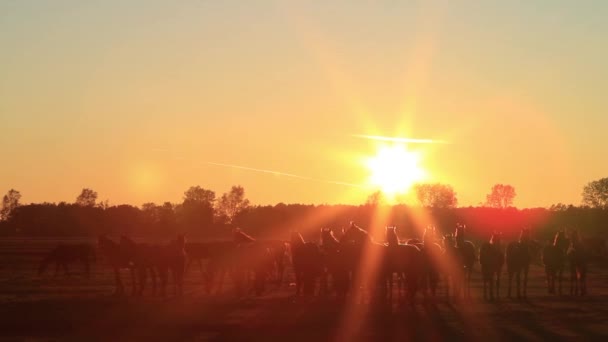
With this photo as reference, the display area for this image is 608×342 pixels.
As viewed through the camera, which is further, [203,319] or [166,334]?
[203,319]

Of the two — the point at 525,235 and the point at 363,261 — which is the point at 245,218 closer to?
the point at 525,235

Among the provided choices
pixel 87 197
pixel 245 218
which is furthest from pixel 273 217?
pixel 87 197

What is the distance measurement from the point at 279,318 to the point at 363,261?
5.27 m

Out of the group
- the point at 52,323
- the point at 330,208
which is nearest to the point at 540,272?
the point at 52,323

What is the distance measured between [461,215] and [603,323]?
4225 inches

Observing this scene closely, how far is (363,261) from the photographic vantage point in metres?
27.8

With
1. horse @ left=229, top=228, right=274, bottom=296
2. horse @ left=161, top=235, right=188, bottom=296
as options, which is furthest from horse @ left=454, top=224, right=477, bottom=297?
horse @ left=161, top=235, right=188, bottom=296

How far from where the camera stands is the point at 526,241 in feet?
105

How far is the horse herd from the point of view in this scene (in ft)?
89.9

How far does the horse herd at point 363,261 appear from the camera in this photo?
27.4 m

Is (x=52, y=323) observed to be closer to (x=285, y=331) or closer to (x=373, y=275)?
(x=285, y=331)

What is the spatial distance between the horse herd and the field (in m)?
0.83

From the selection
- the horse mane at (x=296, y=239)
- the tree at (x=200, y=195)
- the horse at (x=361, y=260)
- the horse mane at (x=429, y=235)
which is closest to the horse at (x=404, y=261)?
the horse at (x=361, y=260)

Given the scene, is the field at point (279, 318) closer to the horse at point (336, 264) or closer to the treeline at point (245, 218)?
the horse at point (336, 264)
